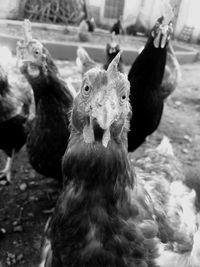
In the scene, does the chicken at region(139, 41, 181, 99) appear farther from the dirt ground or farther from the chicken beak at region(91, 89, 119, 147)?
the chicken beak at region(91, 89, 119, 147)

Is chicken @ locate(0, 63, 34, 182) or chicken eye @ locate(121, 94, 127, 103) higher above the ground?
chicken eye @ locate(121, 94, 127, 103)

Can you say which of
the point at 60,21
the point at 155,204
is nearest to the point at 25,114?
the point at 155,204

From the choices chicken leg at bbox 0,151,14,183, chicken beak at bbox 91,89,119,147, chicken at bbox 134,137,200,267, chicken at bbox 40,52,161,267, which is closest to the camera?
chicken beak at bbox 91,89,119,147

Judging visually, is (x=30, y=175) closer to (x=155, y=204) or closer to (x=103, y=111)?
(x=155, y=204)

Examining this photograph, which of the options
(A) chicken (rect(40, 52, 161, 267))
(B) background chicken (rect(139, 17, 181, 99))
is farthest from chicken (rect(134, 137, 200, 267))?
(B) background chicken (rect(139, 17, 181, 99))

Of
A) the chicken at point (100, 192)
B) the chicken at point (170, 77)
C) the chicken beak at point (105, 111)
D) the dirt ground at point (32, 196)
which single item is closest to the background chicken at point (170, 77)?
the chicken at point (170, 77)

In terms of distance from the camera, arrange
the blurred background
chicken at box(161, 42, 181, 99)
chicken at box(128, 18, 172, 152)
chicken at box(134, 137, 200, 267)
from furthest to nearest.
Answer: the blurred background, chicken at box(161, 42, 181, 99), chicken at box(128, 18, 172, 152), chicken at box(134, 137, 200, 267)

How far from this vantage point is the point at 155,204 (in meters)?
1.82

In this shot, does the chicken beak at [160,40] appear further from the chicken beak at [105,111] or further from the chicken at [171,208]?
the chicken beak at [105,111]

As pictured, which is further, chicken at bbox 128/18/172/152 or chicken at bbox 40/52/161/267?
chicken at bbox 128/18/172/152

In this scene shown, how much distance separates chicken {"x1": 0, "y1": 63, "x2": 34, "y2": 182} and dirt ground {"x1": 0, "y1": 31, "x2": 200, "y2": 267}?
215 millimetres

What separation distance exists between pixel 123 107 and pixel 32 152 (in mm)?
1558

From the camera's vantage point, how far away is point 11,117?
3141 millimetres

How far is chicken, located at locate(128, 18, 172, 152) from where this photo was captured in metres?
3.12
